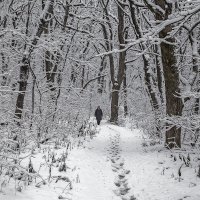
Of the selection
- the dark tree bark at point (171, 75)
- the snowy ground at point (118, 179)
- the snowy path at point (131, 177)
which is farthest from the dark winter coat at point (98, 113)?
the dark tree bark at point (171, 75)

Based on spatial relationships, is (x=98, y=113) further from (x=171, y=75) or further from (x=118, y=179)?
(x=118, y=179)

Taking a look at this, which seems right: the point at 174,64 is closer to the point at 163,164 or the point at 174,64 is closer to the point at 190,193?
the point at 163,164

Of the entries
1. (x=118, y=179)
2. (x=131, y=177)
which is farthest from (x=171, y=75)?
(x=118, y=179)

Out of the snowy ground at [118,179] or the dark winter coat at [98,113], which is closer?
the snowy ground at [118,179]

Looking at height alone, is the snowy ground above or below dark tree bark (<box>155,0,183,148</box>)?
below

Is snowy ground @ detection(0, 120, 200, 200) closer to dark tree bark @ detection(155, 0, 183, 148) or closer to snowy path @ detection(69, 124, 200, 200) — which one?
snowy path @ detection(69, 124, 200, 200)

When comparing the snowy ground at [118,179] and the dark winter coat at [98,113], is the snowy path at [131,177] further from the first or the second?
the dark winter coat at [98,113]

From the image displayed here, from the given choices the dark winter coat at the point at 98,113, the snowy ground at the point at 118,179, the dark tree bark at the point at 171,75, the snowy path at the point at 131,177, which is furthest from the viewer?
the dark winter coat at the point at 98,113

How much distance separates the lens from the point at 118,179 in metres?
8.41

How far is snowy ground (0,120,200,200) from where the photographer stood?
6523mm

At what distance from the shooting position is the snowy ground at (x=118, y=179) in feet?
21.4

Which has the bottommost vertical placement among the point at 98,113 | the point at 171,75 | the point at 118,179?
the point at 118,179

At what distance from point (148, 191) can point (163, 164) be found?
2.09 metres

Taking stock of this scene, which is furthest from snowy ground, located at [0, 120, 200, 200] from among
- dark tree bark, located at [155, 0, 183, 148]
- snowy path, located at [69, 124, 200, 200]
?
dark tree bark, located at [155, 0, 183, 148]
